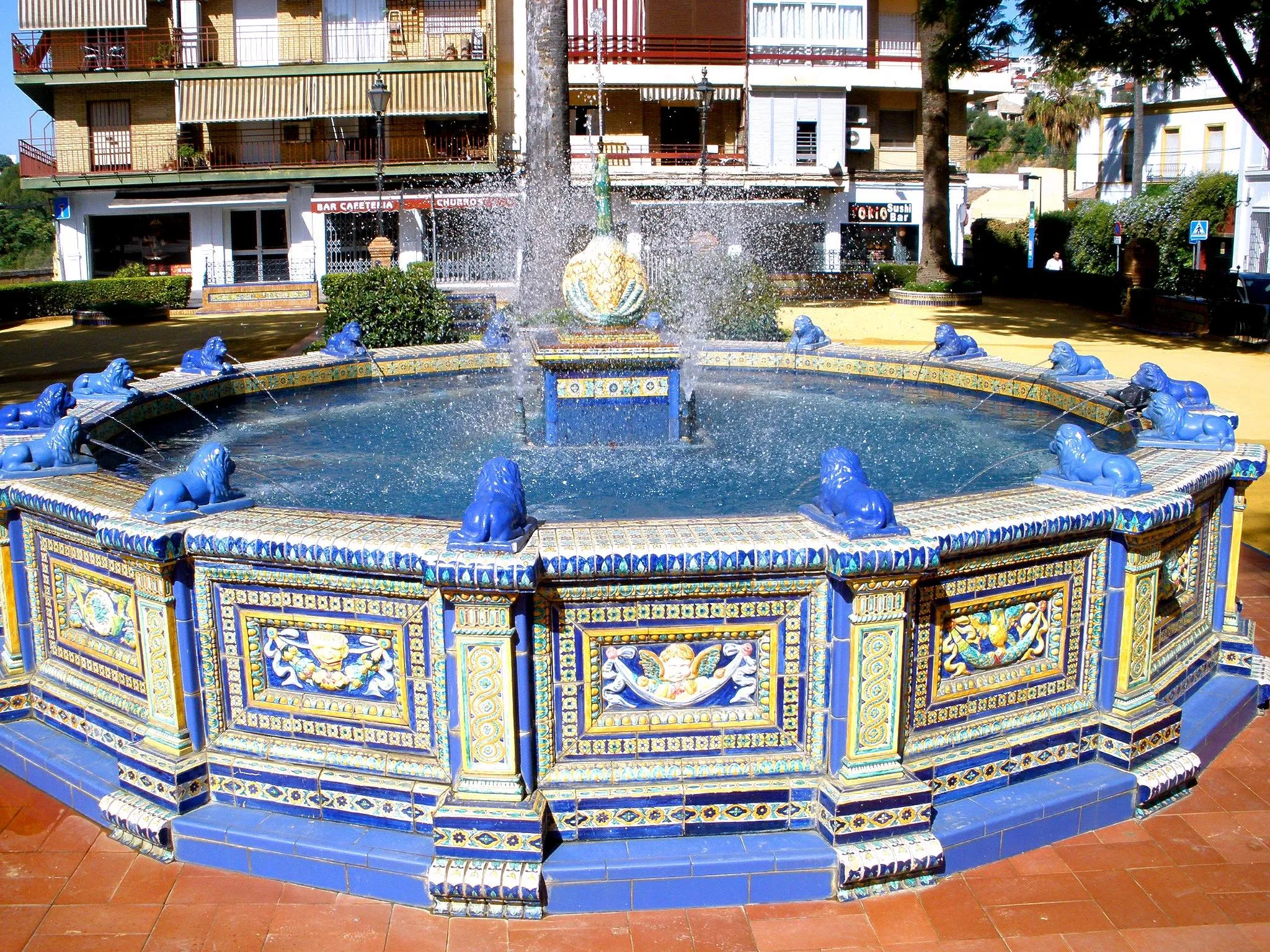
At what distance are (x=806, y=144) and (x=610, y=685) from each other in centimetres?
3536

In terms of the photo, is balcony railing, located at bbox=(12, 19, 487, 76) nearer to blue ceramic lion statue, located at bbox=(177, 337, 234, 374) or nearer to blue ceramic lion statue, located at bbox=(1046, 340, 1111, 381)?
blue ceramic lion statue, located at bbox=(177, 337, 234, 374)

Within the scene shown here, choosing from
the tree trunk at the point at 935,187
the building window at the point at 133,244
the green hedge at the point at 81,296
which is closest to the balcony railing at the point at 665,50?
the tree trunk at the point at 935,187

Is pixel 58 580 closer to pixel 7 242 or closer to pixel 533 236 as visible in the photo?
pixel 533 236

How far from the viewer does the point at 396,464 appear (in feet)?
25.7

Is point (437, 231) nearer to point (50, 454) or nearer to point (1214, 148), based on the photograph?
point (1214, 148)

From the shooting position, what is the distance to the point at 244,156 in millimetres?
37812

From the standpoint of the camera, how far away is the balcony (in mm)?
36156

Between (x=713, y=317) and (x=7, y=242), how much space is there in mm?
55550

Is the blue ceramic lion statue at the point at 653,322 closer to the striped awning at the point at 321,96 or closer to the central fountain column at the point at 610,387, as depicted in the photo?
the central fountain column at the point at 610,387

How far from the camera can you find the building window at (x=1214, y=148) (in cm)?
4241

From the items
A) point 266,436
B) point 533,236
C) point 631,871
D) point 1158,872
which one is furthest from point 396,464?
point 533,236

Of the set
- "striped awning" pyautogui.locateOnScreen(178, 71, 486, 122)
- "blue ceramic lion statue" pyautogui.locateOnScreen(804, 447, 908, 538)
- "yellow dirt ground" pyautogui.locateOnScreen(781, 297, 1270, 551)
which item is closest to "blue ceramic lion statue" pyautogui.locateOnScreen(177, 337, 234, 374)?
"blue ceramic lion statue" pyautogui.locateOnScreen(804, 447, 908, 538)

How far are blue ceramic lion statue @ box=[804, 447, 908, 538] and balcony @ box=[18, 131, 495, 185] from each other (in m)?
32.6

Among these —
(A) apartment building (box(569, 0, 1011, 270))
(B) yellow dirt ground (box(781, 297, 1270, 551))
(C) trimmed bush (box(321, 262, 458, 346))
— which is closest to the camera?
(B) yellow dirt ground (box(781, 297, 1270, 551))
